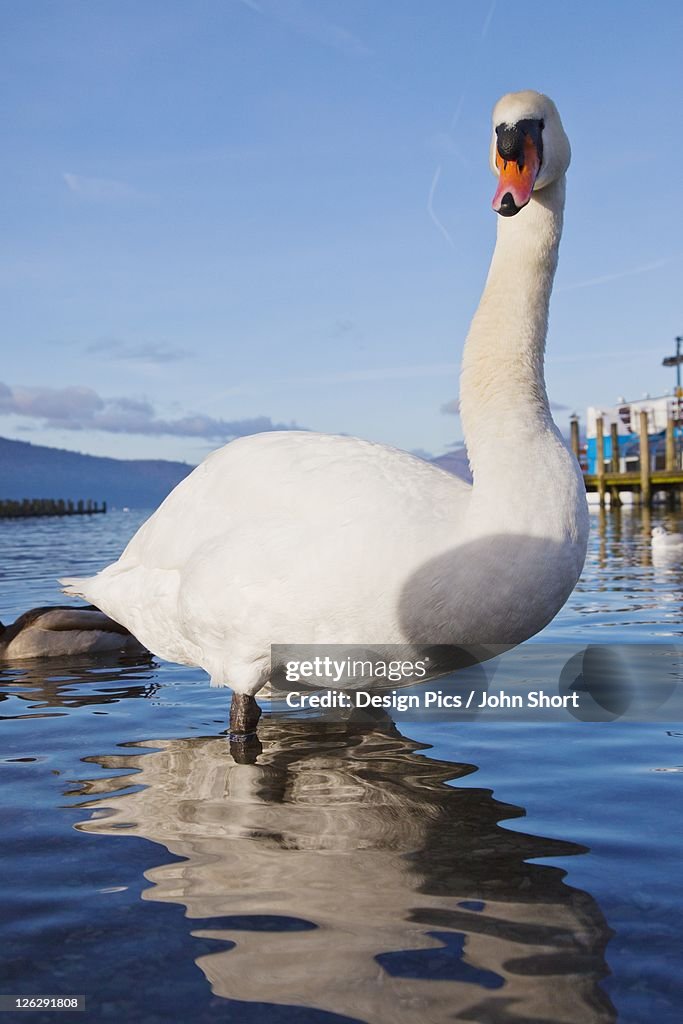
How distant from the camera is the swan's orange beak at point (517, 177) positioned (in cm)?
472

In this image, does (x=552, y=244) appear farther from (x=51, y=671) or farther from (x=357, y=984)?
(x=51, y=671)

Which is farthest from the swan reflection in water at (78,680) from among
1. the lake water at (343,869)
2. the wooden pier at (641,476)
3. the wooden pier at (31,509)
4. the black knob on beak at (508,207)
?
the wooden pier at (31,509)

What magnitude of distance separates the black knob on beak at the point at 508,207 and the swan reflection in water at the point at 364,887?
272cm

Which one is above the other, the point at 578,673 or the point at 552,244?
the point at 552,244

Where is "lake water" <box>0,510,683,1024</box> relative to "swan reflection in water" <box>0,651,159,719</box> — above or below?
below

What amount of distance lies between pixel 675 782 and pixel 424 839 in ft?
4.89

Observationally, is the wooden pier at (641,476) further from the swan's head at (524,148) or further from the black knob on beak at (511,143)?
the black knob on beak at (511,143)

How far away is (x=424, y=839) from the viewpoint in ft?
14.2

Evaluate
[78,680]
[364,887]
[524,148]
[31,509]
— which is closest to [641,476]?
[78,680]

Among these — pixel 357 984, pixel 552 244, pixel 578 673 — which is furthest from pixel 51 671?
pixel 357 984

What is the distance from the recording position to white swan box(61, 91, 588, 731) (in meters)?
4.64

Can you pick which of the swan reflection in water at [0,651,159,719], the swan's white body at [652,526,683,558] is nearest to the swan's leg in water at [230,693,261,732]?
the swan reflection in water at [0,651,159,719]

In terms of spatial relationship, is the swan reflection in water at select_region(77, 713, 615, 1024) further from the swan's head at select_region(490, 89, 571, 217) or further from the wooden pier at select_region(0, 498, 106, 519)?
the wooden pier at select_region(0, 498, 106, 519)

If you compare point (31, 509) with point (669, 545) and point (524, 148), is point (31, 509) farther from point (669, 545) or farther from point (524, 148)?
point (524, 148)
